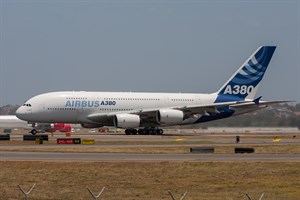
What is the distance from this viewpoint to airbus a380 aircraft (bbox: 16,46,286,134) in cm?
8375

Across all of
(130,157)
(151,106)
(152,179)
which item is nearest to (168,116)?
(151,106)

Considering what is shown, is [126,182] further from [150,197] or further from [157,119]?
[157,119]

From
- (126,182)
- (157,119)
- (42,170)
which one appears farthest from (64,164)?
(157,119)

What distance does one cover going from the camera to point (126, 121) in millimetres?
82938

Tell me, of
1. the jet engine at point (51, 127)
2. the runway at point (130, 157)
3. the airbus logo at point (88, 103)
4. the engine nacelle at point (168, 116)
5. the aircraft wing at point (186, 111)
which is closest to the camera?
the runway at point (130, 157)

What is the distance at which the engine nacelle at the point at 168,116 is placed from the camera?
84.4 metres

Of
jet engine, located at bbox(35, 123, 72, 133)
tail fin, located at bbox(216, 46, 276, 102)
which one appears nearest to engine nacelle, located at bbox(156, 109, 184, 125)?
tail fin, located at bbox(216, 46, 276, 102)

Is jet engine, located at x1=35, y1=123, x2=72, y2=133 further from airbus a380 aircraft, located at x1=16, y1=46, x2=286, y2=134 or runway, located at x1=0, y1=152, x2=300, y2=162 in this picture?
runway, located at x1=0, y1=152, x2=300, y2=162

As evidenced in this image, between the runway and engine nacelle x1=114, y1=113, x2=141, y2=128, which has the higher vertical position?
engine nacelle x1=114, y1=113, x2=141, y2=128

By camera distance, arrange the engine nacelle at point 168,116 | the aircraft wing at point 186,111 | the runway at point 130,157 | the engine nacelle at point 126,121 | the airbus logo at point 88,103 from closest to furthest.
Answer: the runway at point 130,157 → the engine nacelle at point 126,121 → the airbus logo at point 88,103 → the engine nacelle at point 168,116 → the aircraft wing at point 186,111

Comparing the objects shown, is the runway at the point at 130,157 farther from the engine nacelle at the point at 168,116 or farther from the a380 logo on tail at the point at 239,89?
the a380 logo on tail at the point at 239,89

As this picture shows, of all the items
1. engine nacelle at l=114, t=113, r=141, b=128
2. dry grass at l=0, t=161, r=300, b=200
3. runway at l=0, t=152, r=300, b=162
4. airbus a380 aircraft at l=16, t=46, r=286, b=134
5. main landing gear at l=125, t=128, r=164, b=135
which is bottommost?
dry grass at l=0, t=161, r=300, b=200

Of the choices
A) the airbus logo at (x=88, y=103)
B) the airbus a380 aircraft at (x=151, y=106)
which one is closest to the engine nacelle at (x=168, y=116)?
the airbus a380 aircraft at (x=151, y=106)

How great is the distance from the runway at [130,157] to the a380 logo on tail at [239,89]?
44413mm
